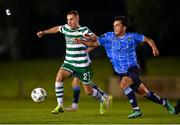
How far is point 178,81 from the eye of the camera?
30.4 meters

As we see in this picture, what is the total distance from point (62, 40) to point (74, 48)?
3934 cm

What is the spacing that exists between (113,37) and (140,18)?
1792 centimetres

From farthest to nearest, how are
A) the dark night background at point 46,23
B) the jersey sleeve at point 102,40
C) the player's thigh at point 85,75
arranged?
the dark night background at point 46,23 → the player's thigh at point 85,75 → the jersey sleeve at point 102,40

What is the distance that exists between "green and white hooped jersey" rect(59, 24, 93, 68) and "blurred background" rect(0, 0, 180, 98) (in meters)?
12.6

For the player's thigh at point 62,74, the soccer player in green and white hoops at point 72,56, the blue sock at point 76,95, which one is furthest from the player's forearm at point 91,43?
the blue sock at point 76,95

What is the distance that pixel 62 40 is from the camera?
2259 inches

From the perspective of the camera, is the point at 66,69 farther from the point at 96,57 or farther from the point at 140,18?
the point at 96,57

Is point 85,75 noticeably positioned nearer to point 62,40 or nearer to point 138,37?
point 138,37

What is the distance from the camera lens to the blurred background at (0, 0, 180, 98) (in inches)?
1372

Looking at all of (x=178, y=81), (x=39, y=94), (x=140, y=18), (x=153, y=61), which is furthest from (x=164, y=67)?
(x=39, y=94)

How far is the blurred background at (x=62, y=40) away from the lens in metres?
34.8

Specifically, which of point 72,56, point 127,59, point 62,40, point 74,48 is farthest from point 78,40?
point 62,40

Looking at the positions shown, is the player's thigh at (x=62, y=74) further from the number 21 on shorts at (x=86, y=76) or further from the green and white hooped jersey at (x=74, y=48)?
the number 21 on shorts at (x=86, y=76)

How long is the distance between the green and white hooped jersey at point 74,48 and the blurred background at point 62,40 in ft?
41.2
